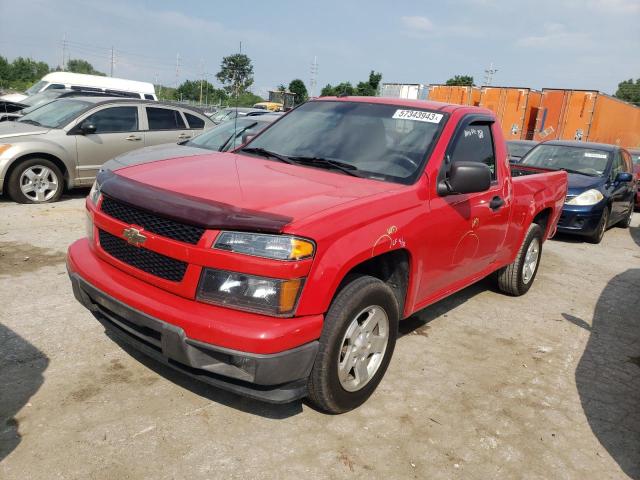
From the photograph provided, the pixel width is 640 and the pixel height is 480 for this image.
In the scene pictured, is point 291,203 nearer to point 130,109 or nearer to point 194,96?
point 130,109

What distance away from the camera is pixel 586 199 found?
841cm

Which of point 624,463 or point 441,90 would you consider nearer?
point 624,463

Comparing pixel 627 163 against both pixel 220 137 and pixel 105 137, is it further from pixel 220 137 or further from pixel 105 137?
pixel 105 137

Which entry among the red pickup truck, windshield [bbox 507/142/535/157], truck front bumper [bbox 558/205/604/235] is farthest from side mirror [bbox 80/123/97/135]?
windshield [bbox 507/142/535/157]

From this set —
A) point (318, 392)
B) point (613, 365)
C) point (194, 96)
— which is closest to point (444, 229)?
point (318, 392)

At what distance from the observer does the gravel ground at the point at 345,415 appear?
2.61 meters

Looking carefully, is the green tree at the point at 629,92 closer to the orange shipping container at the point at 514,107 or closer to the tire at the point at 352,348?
the orange shipping container at the point at 514,107

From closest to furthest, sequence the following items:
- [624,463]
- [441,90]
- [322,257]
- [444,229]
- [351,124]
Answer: [322,257]
[624,463]
[444,229]
[351,124]
[441,90]

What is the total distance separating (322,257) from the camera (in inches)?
100

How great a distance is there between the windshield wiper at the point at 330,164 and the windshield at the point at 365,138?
13 mm

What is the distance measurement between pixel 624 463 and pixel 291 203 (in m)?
2.33

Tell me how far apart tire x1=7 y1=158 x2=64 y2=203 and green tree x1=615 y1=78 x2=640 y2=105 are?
4356 inches

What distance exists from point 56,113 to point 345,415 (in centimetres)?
790

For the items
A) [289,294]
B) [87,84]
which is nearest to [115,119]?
[289,294]
